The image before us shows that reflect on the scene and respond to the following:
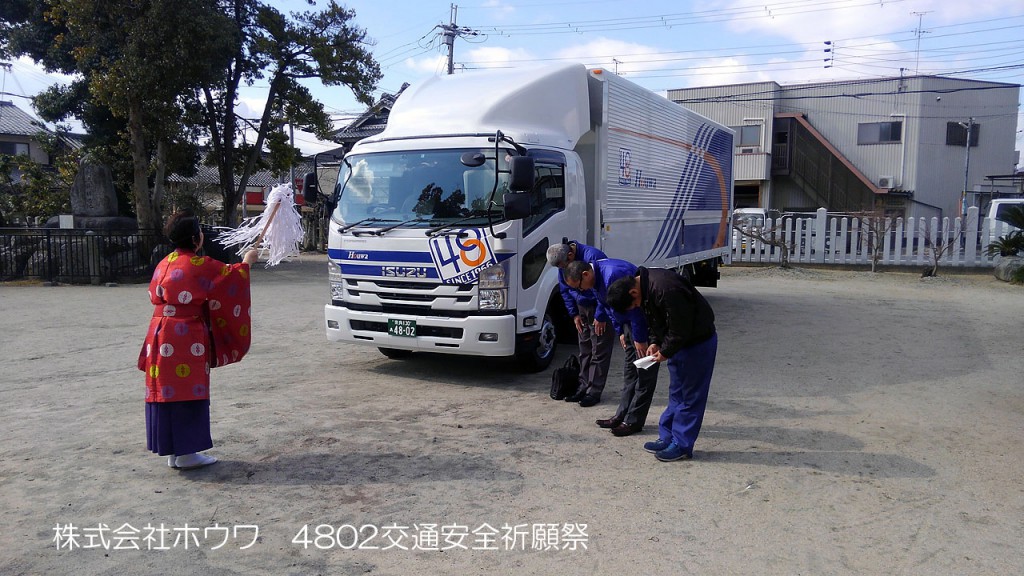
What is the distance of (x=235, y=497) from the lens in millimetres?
4457

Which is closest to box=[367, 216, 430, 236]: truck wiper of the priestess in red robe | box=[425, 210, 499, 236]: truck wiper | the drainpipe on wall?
box=[425, 210, 499, 236]: truck wiper

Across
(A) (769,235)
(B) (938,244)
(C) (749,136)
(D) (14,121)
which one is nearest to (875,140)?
(C) (749,136)

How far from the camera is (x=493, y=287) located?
6.89 metres

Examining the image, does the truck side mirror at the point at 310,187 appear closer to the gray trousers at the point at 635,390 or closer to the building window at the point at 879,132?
the gray trousers at the point at 635,390

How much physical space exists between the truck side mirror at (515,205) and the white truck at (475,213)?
1 centimetres

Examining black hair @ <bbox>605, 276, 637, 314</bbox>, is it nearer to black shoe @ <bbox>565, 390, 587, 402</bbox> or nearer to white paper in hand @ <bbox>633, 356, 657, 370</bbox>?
white paper in hand @ <bbox>633, 356, 657, 370</bbox>

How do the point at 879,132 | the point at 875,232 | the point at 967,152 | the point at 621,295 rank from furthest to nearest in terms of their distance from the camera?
the point at 879,132 → the point at 967,152 → the point at 875,232 → the point at 621,295

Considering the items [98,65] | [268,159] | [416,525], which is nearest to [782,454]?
[416,525]

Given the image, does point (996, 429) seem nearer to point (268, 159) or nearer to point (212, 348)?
point (212, 348)

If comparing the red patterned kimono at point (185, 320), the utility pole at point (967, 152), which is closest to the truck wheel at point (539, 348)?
the red patterned kimono at point (185, 320)

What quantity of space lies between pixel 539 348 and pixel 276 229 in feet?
10.7

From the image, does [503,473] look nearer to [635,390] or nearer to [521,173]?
[635,390]

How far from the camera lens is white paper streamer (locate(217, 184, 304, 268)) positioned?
17.9 feet

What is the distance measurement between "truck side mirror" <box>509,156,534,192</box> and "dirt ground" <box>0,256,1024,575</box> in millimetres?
2024
